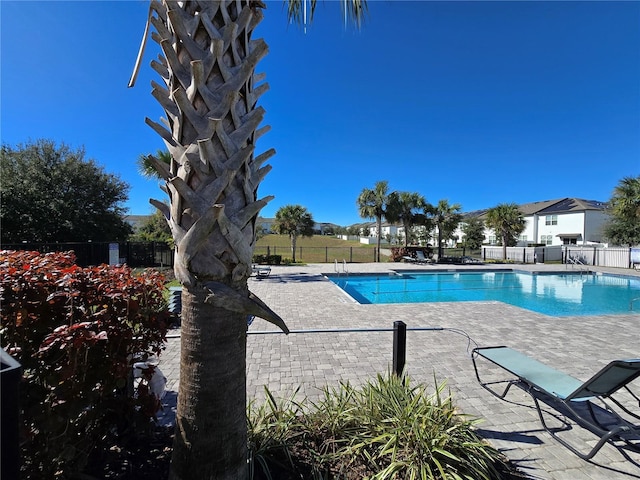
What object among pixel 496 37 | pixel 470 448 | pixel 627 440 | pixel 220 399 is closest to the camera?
pixel 220 399

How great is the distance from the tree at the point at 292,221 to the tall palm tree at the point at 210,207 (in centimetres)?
2278

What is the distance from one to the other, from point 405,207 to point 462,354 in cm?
2232

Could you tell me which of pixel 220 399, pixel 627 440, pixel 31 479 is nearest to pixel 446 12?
pixel 627 440

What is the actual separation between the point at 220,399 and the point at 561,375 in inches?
159

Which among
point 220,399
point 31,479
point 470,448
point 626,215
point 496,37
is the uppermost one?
point 496,37

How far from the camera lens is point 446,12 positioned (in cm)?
671

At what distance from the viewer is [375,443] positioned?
7.99 feet

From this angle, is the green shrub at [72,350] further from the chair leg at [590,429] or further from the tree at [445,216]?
the tree at [445,216]

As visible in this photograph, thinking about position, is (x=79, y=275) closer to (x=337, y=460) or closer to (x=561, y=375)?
(x=337, y=460)

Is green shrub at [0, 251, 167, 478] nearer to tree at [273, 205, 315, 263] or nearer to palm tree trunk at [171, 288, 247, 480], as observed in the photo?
palm tree trunk at [171, 288, 247, 480]

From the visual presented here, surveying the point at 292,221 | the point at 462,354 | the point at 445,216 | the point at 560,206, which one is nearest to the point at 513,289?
the point at 462,354

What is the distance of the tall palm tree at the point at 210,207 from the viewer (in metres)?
1.49

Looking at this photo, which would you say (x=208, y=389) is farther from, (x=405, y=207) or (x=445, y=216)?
(x=445, y=216)

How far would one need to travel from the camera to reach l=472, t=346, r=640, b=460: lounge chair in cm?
268
